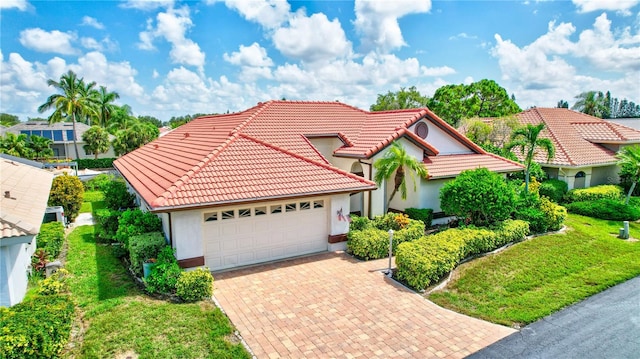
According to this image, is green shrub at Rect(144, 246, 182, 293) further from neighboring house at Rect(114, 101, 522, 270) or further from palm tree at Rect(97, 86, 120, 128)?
palm tree at Rect(97, 86, 120, 128)

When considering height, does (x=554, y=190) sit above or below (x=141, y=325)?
above

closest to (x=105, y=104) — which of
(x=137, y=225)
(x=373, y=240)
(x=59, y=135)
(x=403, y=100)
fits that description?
(x=59, y=135)

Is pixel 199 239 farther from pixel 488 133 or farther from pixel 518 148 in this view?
pixel 518 148

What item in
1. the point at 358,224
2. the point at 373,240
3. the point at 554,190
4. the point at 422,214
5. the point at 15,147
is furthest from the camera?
the point at 15,147

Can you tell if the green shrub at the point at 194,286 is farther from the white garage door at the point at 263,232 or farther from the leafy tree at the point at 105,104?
the leafy tree at the point at 105,104

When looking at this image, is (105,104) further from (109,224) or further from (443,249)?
(443,249)
